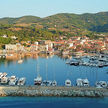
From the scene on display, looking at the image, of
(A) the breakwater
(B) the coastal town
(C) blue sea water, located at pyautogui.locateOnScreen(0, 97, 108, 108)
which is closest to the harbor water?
(A) the breakwater

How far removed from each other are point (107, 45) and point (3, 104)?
31156mm

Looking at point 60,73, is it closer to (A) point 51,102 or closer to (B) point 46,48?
(A) point 51,102

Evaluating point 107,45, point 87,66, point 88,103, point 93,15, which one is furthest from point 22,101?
point 93,15

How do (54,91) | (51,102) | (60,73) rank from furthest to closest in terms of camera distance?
(60,73) → (54,91) → (51,102)

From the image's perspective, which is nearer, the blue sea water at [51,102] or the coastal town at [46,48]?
the blue sea water at [51,102]

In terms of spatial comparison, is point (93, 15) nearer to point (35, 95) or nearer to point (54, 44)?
point (54, 44)

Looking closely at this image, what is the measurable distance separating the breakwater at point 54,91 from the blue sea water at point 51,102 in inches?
12.3

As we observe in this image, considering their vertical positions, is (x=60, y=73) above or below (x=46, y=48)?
below

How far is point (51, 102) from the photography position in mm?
9539

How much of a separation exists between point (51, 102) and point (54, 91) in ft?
2.81

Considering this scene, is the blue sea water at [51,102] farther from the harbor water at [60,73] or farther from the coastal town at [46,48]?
the coastal town at [46,48]

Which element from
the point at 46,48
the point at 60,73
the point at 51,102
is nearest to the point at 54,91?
the point at 51,102

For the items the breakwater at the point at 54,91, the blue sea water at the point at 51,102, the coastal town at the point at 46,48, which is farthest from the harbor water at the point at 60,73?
the coastal town at the point at 46,48

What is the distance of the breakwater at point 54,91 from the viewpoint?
10078 mm
